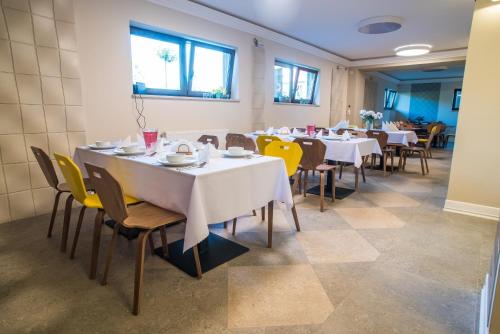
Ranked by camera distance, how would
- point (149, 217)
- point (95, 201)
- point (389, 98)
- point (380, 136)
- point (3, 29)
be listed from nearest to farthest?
point (149, 217) < point (95, 201) < point (3, 29) < point (380, 136) < point (389, 98)

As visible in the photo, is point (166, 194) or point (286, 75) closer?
point (166, 194)

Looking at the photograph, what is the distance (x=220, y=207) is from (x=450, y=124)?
13677 millimetres

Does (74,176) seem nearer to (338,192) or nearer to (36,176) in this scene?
(36,176)

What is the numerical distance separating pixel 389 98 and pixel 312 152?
36.7 feet

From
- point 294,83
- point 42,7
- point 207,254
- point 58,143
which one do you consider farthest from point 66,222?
point 294,83

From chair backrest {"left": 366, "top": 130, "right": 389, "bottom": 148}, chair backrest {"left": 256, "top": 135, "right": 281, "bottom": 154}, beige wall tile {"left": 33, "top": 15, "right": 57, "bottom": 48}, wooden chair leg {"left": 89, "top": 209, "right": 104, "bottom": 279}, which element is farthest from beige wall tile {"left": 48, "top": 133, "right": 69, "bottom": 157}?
chair backrest {"left": 366, "top": 130, "right": 389, "bottom": 148}

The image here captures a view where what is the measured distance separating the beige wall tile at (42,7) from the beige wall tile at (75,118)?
90 cm

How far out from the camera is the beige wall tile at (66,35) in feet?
9.45

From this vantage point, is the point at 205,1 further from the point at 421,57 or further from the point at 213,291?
the point at 421,57

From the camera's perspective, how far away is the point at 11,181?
279cm

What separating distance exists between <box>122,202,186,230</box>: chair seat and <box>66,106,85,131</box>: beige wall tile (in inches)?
70.9

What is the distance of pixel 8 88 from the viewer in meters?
2.65

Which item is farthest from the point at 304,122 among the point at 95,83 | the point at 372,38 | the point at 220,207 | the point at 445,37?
the point at 220,207

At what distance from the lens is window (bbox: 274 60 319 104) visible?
244 inches
